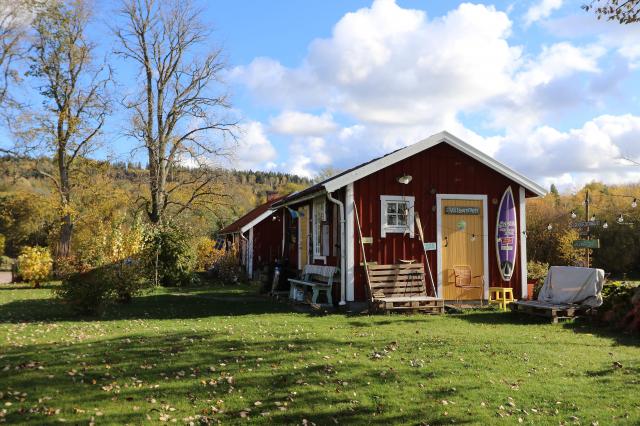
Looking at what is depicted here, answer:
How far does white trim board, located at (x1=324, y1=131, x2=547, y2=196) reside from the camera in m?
13.5

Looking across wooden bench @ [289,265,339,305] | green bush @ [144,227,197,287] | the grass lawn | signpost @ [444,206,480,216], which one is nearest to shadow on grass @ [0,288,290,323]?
wooden bench @ [289,265,339,305]

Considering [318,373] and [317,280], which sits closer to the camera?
[318,373]

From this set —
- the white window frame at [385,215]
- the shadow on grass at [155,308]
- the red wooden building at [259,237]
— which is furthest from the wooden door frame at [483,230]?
the red wooden building at [259,237]

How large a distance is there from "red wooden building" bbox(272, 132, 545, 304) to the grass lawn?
9.45 ft

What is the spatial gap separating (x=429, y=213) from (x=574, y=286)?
3879mm

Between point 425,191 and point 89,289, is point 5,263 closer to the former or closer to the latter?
point 89,289

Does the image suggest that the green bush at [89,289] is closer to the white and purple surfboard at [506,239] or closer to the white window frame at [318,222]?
the white window frame at [318,222]

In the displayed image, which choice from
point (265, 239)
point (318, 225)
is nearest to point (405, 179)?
point (318, 225)

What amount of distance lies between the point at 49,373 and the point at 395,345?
16.4 feet

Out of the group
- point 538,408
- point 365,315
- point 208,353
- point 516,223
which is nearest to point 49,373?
point 208,353

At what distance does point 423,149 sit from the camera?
14188 millimetres

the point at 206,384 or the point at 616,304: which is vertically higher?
the point at 616,304

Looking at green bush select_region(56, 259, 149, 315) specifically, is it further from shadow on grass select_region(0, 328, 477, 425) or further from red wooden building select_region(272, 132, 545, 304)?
red wooden building select_region(272, 132, 545, 304)

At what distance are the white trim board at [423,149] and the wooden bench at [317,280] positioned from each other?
2.35 m
